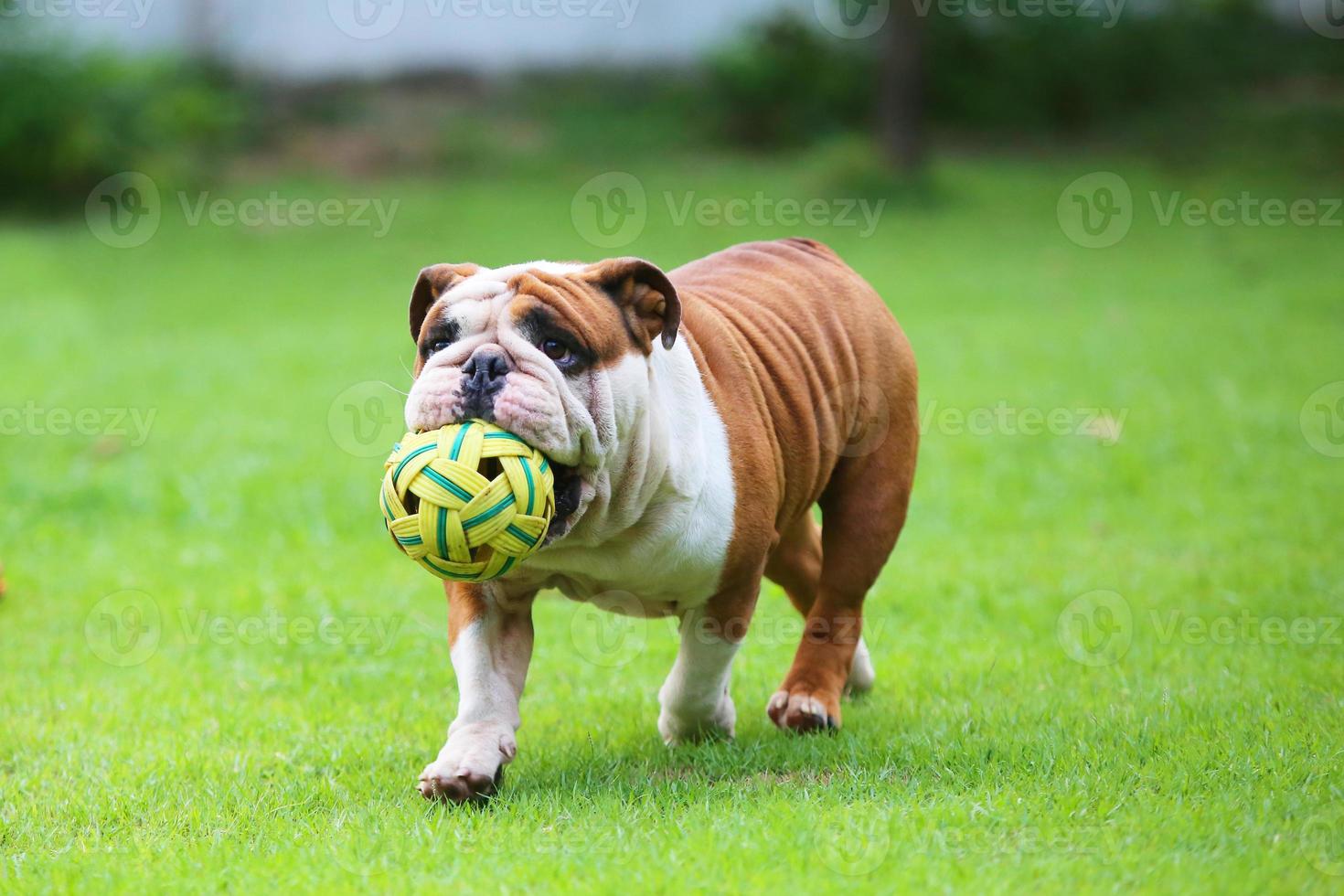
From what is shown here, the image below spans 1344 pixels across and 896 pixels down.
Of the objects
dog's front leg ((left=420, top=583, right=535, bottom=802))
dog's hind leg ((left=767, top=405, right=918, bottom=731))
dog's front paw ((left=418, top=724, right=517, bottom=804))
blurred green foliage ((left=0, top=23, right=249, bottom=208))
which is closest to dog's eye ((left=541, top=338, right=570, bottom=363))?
dog's front leg ((left=420, top=583, right=535, bottom=802))

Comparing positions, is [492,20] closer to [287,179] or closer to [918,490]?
[287,179]

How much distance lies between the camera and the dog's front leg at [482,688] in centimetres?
430

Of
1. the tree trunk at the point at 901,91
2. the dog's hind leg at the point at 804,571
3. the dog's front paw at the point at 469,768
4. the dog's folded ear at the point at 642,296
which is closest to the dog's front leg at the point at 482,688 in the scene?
the dog's front paw at the point at 469,768

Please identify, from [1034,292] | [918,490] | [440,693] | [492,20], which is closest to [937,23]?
[492,20]

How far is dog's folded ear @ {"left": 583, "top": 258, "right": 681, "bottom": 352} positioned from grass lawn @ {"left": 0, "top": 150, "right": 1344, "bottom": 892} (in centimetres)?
142

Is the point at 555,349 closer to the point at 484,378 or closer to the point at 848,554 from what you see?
the point at 484,378

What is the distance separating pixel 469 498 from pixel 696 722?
1533mm

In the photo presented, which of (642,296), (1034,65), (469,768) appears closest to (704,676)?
(469,768)

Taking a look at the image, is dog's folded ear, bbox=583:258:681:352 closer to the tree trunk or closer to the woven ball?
the woven ball

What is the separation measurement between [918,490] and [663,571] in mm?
5388

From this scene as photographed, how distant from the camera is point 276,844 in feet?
13.3

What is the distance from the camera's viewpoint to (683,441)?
453cm

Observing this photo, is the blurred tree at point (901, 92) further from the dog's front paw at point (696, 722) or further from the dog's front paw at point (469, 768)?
the dog's front paw at point (469, 768)

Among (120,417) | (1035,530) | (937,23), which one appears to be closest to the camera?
(1035,530)
